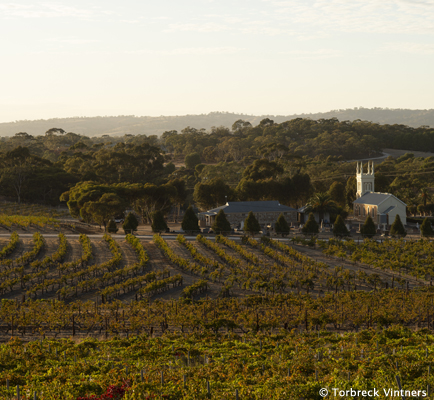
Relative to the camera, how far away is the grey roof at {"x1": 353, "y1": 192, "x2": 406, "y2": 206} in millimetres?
66375

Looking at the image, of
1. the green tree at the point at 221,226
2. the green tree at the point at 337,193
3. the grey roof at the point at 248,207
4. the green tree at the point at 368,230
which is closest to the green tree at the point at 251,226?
the green tree at the point at 221,226

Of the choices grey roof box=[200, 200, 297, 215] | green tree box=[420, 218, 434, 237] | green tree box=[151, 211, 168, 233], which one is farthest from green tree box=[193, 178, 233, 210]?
green tree box=[420, 218, 434, 237]

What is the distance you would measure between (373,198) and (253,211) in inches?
666

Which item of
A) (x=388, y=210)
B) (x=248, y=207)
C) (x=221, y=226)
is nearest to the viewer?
(x=221, y=226)

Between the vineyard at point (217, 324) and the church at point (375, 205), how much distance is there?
16.0 metres

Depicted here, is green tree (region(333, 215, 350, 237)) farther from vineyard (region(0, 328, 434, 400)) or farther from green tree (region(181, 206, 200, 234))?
vineyard (region(0, 328, 434, 400))

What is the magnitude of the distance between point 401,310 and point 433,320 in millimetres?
1827

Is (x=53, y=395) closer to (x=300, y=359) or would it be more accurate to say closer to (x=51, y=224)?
(x=300, y=359)

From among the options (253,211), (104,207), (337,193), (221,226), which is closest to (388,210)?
(337,193)

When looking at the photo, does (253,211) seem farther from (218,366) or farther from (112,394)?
(112,394)

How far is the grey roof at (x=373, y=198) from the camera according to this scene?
66.4 meters

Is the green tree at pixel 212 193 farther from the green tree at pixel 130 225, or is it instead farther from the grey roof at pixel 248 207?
the green tree at pixel 130 225

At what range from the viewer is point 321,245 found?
49.8 metres

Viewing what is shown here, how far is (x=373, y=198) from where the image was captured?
228 feet
